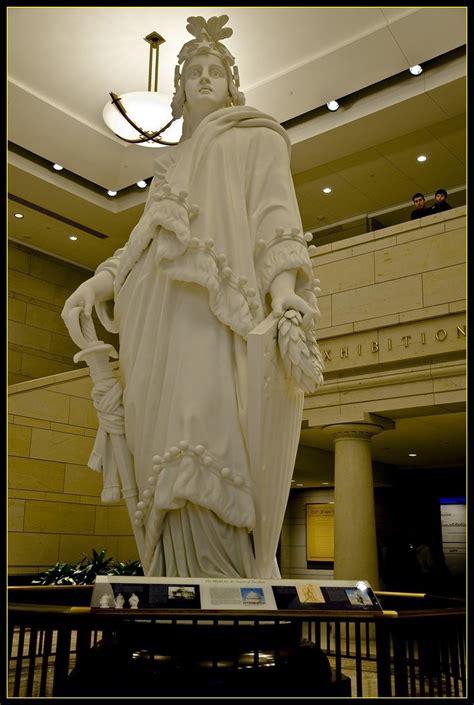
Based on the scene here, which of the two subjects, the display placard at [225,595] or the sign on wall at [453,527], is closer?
the display placard at [225,595]

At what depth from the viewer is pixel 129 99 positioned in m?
10.5

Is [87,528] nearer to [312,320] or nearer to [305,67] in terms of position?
[305,67]

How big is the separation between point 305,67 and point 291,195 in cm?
901

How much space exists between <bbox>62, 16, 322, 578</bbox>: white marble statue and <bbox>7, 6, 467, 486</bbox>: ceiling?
24.1 ft

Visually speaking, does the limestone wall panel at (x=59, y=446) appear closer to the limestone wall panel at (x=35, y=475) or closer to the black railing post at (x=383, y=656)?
the limestone wall panel at (x=35, y=475)

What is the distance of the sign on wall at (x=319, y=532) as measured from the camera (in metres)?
18.4

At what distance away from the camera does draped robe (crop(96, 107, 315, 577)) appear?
106 inches

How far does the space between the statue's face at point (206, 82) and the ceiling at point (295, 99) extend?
6.98 meters

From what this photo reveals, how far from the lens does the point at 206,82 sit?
347 cm

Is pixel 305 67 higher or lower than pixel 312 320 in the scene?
higher

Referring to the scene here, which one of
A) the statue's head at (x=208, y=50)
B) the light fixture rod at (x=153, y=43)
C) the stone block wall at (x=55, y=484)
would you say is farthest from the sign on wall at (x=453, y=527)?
the statue's head at (x=208, y=50)

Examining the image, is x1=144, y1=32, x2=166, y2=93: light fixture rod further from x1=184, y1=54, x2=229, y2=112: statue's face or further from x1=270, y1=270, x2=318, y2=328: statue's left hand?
x1=270, y1=270, x2=318, y2=328: statue's left hand

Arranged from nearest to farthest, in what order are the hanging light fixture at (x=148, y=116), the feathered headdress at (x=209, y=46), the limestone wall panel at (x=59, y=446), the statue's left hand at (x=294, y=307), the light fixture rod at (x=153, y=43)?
the statue's left hand at (x=294, y=307) → the feathered headdress at (x=209, y=46) → the hanging light fixture at (x=148, y=116) → the light fixture rod at (x=153, y=43) → the limestone wall panel at (x=59, y=446)

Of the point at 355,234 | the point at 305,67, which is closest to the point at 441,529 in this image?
the point at 355,234
